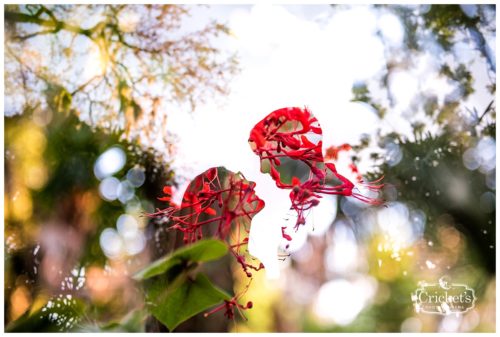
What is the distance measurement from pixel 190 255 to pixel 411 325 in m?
1.01

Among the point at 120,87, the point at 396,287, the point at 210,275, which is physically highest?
the point at 120,87

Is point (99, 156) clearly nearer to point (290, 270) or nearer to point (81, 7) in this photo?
point (81, 7)

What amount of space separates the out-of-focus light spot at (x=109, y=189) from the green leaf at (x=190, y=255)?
0.76 metres

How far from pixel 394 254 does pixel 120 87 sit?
660 millimetres

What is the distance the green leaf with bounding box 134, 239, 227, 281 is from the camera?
324 millimetres

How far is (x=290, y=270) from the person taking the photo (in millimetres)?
1243

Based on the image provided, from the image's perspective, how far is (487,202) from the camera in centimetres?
104

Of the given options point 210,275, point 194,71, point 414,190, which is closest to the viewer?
point 210,275

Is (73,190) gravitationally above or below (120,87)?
below

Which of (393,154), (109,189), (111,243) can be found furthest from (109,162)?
(393,154)

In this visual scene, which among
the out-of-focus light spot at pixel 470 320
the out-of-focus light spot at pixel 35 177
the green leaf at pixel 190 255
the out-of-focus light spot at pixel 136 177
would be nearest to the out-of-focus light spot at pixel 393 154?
the out-of-focus light spot at pixel 470 320

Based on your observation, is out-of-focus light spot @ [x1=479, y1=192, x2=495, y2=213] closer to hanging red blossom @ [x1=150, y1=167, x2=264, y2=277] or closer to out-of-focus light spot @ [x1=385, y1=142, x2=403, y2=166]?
out-of-focus light spot @ [x1=385, y1=142, x2=403, y2=166]

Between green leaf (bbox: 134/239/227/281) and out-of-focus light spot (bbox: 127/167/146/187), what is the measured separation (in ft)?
2.38

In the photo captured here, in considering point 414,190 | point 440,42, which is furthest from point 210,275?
point 440,42
